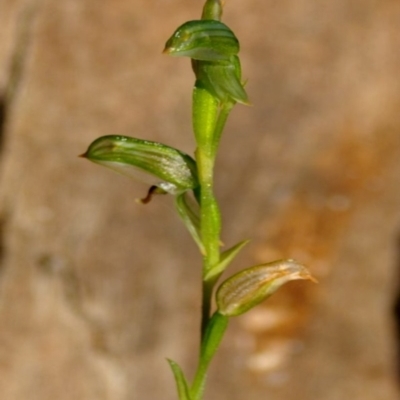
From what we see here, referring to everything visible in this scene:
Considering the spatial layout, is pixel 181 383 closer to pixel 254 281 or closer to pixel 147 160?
pixel 254 281

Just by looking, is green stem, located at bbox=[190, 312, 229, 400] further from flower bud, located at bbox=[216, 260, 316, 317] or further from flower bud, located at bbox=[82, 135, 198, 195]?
flower bud, located at bbox=[82, 135, 198, 195]

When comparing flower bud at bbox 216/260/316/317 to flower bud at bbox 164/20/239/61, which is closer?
flower bud at bbox 164/20/239/61

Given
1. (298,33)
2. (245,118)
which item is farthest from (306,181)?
(298,33)

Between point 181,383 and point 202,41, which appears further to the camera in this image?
point 181,383

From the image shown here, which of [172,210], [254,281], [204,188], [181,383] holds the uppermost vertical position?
[172,210]

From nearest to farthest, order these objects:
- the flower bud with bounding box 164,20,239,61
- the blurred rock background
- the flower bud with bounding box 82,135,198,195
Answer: the flower bud with bounding box 164,20,239,61
the flower bud with bounding box 82,135,198,195
the blurred rock background

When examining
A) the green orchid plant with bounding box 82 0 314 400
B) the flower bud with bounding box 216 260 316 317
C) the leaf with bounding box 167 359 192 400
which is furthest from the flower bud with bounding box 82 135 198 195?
the leaf with bounding box 167 359 192 400

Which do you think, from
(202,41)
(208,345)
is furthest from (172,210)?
(202,41)

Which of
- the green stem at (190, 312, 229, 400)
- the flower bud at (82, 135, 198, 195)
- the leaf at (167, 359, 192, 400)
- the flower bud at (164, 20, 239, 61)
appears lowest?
the leaf at (167, 359, 192, 400)
